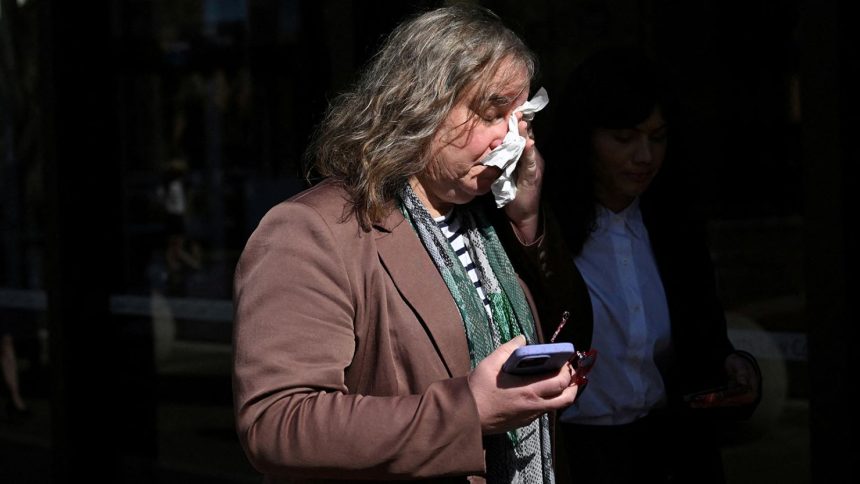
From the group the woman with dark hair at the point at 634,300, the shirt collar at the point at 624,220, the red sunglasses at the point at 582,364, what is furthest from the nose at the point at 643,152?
the red sunglasses at the point at 582,364

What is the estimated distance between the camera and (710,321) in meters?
2.80

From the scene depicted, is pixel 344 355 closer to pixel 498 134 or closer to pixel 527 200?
pixel 498 134

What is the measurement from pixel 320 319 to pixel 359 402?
Result: 15cm

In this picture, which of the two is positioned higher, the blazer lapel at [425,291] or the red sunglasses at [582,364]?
the blazer lapel at [425,291]

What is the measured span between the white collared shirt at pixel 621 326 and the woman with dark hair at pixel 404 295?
1.78ft

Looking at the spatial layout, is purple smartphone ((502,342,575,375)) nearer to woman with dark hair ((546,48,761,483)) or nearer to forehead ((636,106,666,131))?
woman with dark hair ((546,48,761,483))

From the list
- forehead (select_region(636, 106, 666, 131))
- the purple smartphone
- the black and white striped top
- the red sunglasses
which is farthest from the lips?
the purple smartphone

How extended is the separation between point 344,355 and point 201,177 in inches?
147

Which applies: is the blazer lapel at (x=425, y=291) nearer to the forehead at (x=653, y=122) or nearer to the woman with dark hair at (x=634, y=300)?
the woman with dark hair at (x=634, y=300)

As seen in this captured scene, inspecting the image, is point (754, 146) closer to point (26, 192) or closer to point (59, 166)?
point (59, 166)

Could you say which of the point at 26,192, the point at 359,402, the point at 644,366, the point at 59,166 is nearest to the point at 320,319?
the point at 359,402

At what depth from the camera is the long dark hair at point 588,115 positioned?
275cm

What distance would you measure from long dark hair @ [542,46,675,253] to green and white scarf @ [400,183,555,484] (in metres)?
0.61

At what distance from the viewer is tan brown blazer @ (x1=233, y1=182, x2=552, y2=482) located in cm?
179
